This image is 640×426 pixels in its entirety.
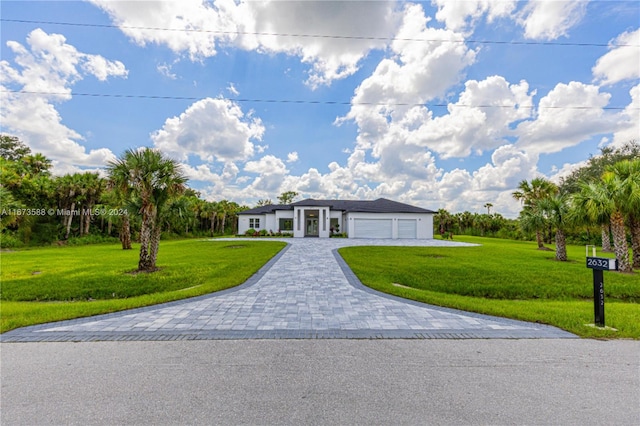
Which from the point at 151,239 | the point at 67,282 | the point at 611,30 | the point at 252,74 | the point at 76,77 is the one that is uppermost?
the point at 252,74

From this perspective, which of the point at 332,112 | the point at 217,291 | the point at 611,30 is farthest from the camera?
the point at 332,112

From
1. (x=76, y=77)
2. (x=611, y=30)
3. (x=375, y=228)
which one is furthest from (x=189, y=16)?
(x=375, y=228)

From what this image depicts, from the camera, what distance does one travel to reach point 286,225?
101ft

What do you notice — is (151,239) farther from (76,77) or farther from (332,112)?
(332,112)

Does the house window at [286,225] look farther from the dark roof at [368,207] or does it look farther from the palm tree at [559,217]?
the palm tree at [559,217]

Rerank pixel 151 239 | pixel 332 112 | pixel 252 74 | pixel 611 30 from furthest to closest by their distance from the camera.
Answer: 1. pixel 332 112
2. pixel 252 74
3. pixel 151 239
4. pixel 611 30

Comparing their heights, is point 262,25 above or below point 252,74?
below

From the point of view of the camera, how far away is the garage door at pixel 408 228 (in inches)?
1075

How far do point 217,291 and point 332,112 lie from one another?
52.0 feet

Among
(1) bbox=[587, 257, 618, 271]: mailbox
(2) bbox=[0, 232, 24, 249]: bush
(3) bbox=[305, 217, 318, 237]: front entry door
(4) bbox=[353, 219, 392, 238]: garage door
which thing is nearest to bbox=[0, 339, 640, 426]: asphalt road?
(1) bbox=[587, 257, 618, 271]: mailbox

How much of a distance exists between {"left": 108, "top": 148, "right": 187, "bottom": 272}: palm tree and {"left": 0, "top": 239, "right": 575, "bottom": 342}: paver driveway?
503 cm

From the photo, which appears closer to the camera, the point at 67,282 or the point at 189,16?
the point at 67,282

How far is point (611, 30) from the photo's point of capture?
9.41 metres

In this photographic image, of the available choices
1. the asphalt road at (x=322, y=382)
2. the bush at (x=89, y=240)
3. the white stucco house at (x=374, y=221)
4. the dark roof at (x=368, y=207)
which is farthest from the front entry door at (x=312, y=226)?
the asphalt road at (x=322, y=382)
